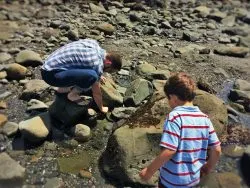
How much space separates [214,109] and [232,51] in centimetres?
401

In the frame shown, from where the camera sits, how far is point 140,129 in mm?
5559

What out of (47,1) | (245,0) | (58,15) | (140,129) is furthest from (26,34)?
(245,0)

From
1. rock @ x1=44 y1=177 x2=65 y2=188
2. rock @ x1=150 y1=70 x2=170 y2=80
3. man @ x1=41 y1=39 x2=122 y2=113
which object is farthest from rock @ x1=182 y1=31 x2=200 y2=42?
rock @ x1=44 y1=177 x2=65 y2=188

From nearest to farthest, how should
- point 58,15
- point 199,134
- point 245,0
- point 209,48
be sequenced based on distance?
point 199,134
point 209,48
point 58,15
point 245,0

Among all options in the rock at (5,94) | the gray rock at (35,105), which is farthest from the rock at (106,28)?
the gray rock at (35,105)

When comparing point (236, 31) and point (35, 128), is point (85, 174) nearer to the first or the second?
point (35, 128)

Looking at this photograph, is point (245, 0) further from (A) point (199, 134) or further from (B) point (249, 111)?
(A) point (199, 134)

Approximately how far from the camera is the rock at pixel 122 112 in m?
6.53

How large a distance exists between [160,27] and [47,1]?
334 centimetres

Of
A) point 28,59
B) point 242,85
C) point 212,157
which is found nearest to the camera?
point 212,157

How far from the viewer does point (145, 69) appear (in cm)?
818

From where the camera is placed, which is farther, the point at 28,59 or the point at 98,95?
the point at 28,59

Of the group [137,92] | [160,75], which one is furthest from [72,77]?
[160,75]

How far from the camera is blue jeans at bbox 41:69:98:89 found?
5988mm
